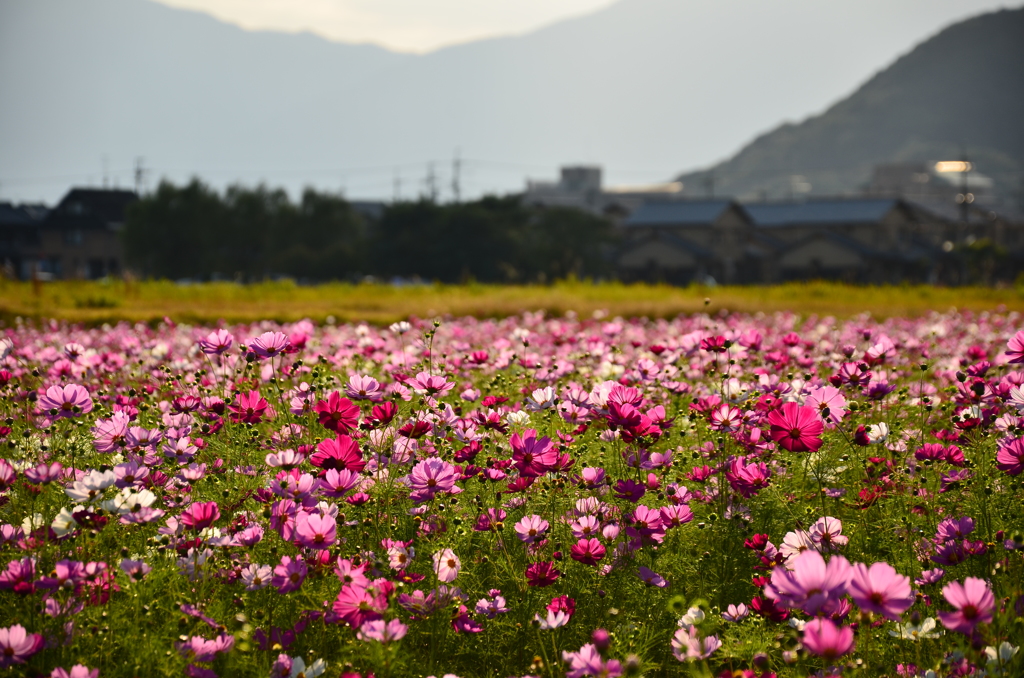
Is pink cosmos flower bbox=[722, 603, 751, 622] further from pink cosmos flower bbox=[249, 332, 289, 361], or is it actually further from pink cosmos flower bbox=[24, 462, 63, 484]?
pink cosmos flower bbox=[24, 462, 63, 484]

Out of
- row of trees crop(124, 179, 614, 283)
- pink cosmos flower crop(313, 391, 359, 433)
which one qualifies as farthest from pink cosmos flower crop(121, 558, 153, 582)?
row of trees crop(124, 179, 614, 283)

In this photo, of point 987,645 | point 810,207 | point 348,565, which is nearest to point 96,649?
point 348,565

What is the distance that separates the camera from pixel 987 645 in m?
1.53

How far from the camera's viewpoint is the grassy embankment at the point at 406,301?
9742 millimetres

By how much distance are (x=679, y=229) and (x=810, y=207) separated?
7.41 meters

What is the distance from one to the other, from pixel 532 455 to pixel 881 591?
78 cm

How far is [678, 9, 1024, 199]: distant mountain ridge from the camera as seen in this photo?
147 metres

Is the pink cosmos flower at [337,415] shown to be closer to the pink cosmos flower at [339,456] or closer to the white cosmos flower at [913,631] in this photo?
the pink cosmos flower at [339,456]

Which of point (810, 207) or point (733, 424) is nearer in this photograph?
point (733, 424)

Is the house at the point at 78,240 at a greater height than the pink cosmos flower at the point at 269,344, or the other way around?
the house at the point at 78,240

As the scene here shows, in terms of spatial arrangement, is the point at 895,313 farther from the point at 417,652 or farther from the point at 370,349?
the point at 417,652

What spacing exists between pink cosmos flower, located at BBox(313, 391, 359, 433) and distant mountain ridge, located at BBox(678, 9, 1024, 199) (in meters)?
137

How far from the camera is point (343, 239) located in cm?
3878

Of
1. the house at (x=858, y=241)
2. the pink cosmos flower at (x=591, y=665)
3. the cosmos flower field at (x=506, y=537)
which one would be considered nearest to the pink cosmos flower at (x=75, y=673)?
the cosmos flower field at (x=506, y=537)
